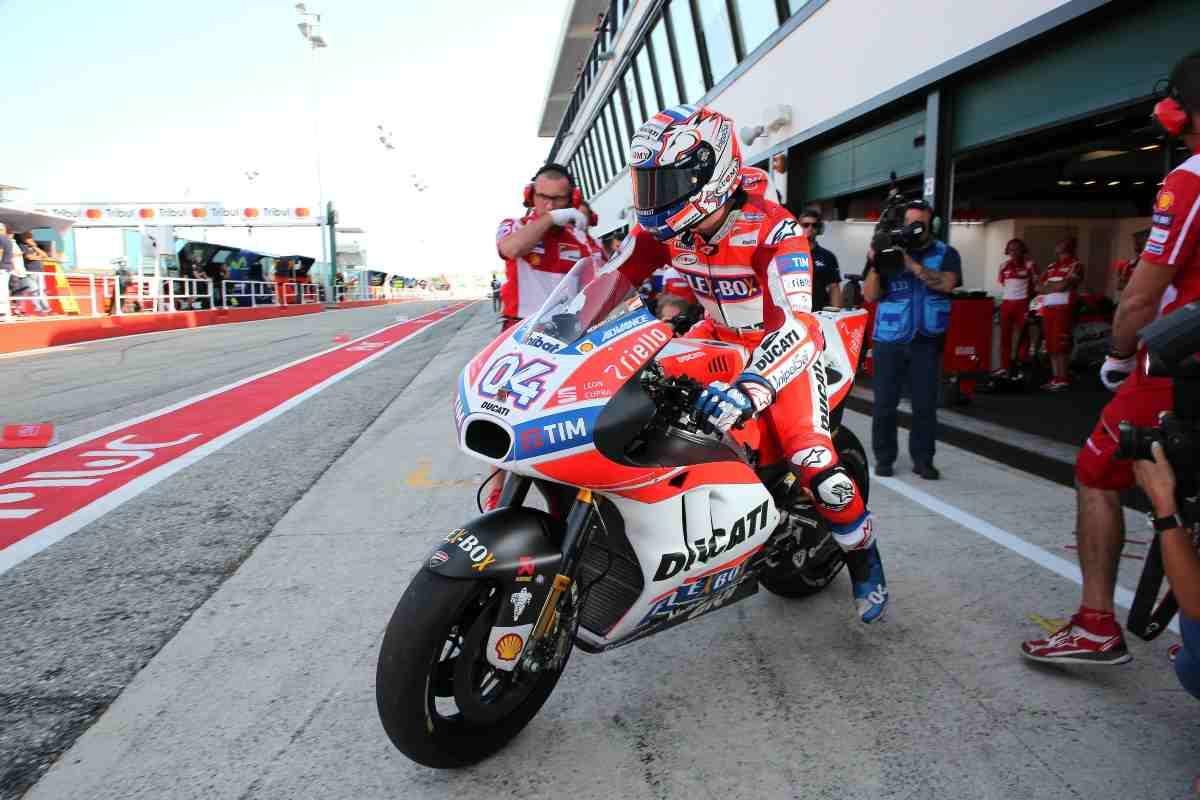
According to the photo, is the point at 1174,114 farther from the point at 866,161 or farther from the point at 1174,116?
the point at 866,161

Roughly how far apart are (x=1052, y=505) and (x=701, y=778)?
146 inches

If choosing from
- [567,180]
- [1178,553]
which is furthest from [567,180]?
[1178,553]

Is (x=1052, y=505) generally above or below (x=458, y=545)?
below

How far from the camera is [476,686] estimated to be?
2.18 metres

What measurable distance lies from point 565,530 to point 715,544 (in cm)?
49

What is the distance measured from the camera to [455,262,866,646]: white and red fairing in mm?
2018

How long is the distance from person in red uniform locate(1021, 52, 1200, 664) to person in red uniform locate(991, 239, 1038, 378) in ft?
27.2

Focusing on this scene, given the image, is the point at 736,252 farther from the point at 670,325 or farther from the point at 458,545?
the point at 458,545

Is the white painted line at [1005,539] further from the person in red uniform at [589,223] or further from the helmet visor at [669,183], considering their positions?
the person in red uniform at [589,223]

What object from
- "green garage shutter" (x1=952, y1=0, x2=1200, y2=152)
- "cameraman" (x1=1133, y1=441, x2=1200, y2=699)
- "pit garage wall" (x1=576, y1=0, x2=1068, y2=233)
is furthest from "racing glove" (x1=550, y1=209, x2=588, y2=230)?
"pit garage wall" (x1=576, y1=0, x2=1068, y2=233)

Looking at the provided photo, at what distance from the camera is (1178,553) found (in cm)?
190

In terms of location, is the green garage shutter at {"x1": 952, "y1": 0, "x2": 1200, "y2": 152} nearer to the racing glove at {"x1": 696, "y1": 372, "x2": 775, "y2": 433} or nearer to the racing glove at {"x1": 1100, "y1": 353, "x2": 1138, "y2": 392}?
the racing glove at {"x1": 1100, "y1": 353, "x2": 1138, "y2": 392}

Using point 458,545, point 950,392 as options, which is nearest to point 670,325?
point 458,545

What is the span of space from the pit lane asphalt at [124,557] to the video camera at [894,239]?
4.18 meters
